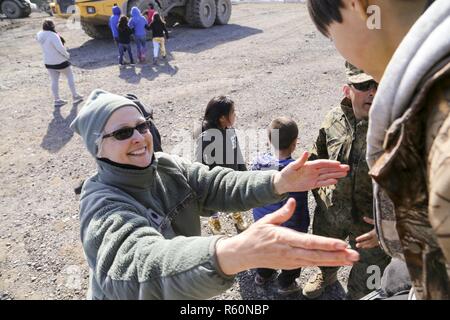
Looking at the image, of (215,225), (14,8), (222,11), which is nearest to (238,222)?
(215,225)

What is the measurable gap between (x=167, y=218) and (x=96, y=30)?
13.4 m

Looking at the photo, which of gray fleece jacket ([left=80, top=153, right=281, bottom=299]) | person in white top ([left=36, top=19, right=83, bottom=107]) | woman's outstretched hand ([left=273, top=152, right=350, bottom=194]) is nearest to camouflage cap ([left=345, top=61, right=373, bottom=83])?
woman's outstretched hand ([left=273, top=152, right=350, bottom=194])

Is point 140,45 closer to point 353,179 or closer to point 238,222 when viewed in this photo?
point 238,222

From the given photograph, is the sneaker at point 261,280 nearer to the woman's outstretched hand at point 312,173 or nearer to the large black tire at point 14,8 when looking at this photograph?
the woman's outstretched hand at point 312,173

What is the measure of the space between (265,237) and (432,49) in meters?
0.62

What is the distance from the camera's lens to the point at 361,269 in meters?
2.71

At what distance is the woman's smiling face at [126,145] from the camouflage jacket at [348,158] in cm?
137

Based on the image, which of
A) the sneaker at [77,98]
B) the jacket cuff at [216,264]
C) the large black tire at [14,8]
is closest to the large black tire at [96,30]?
the sneaker at [77,98]

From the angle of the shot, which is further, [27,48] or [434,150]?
[27,48]

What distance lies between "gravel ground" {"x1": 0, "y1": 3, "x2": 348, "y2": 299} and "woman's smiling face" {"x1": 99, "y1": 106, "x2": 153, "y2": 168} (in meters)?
1.90

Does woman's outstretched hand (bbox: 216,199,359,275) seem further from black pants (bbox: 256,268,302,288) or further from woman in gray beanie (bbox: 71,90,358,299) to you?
black pants (bbox: 256,268,302,288)

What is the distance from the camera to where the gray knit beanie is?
77.4 inches
